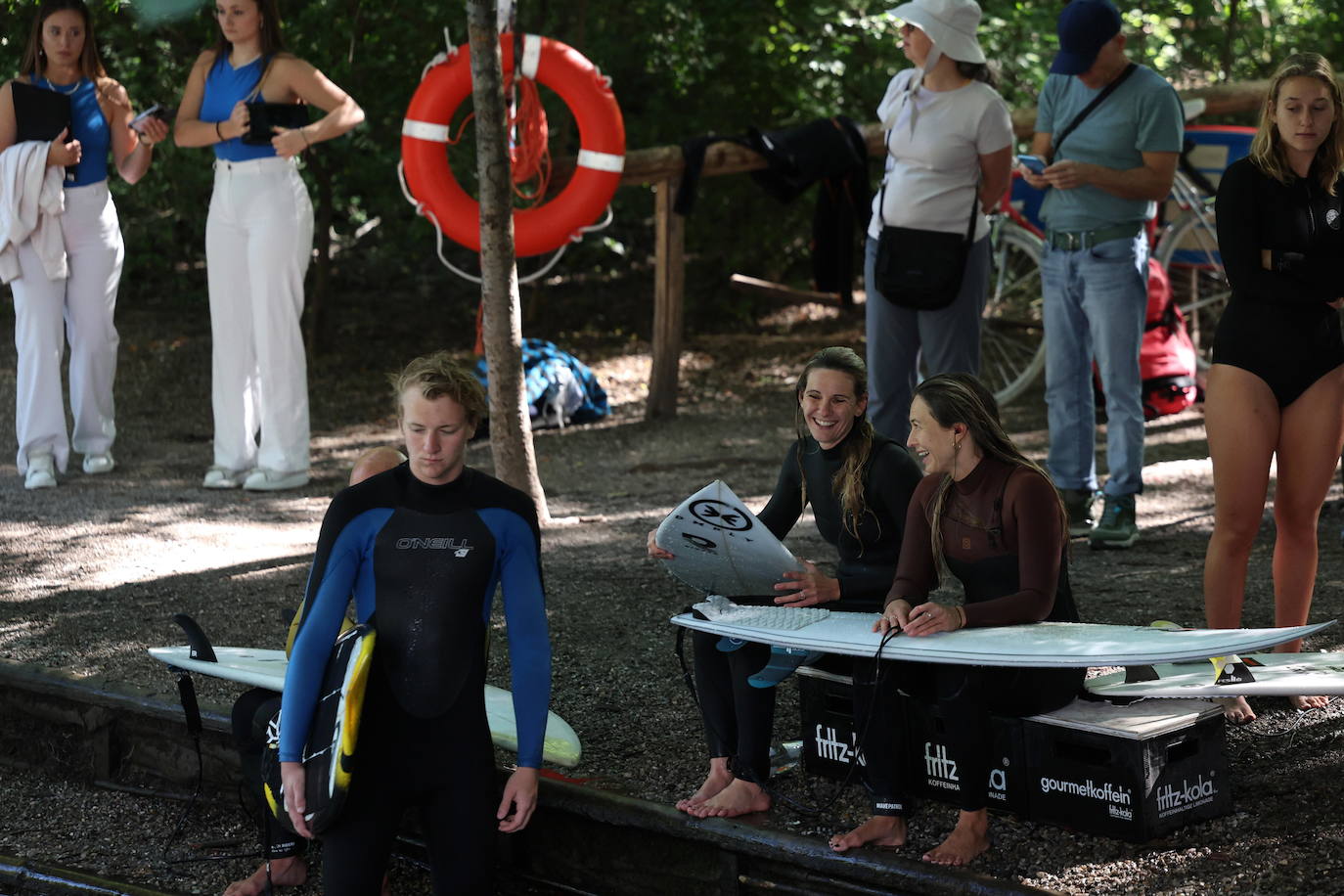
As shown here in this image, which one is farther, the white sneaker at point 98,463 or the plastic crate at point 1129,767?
the white sneaker at point 98,463

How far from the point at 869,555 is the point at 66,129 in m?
4.94

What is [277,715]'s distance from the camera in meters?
3.65

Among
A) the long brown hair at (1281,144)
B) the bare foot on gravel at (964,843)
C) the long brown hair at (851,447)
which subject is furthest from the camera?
the long brown hair at (1281,144)

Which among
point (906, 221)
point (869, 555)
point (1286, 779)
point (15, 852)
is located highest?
point (906, 221)

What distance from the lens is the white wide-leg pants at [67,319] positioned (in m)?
7.41

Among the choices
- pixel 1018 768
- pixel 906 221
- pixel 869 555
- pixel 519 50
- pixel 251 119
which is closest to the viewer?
pixel 1018 768

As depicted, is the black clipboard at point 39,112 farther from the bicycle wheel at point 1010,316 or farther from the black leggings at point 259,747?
the bicycle wheel at point 1010,316

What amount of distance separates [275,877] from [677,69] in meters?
7.79

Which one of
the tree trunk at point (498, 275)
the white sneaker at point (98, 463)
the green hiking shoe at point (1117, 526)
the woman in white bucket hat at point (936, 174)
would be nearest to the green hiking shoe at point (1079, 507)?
the green hiking shoe at point (1117, 526)

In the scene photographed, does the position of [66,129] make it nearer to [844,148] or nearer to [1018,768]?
[844,148]

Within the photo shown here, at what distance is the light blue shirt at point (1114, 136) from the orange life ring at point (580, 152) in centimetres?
296

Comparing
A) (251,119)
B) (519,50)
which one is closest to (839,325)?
(519,50)

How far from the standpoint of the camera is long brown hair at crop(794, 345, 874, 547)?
3.79m

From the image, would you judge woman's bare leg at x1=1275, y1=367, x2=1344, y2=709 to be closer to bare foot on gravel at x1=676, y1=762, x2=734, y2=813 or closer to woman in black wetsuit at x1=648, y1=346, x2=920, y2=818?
woman in black wetsuit at x1=648, y1=346, x2=920, y2=818
